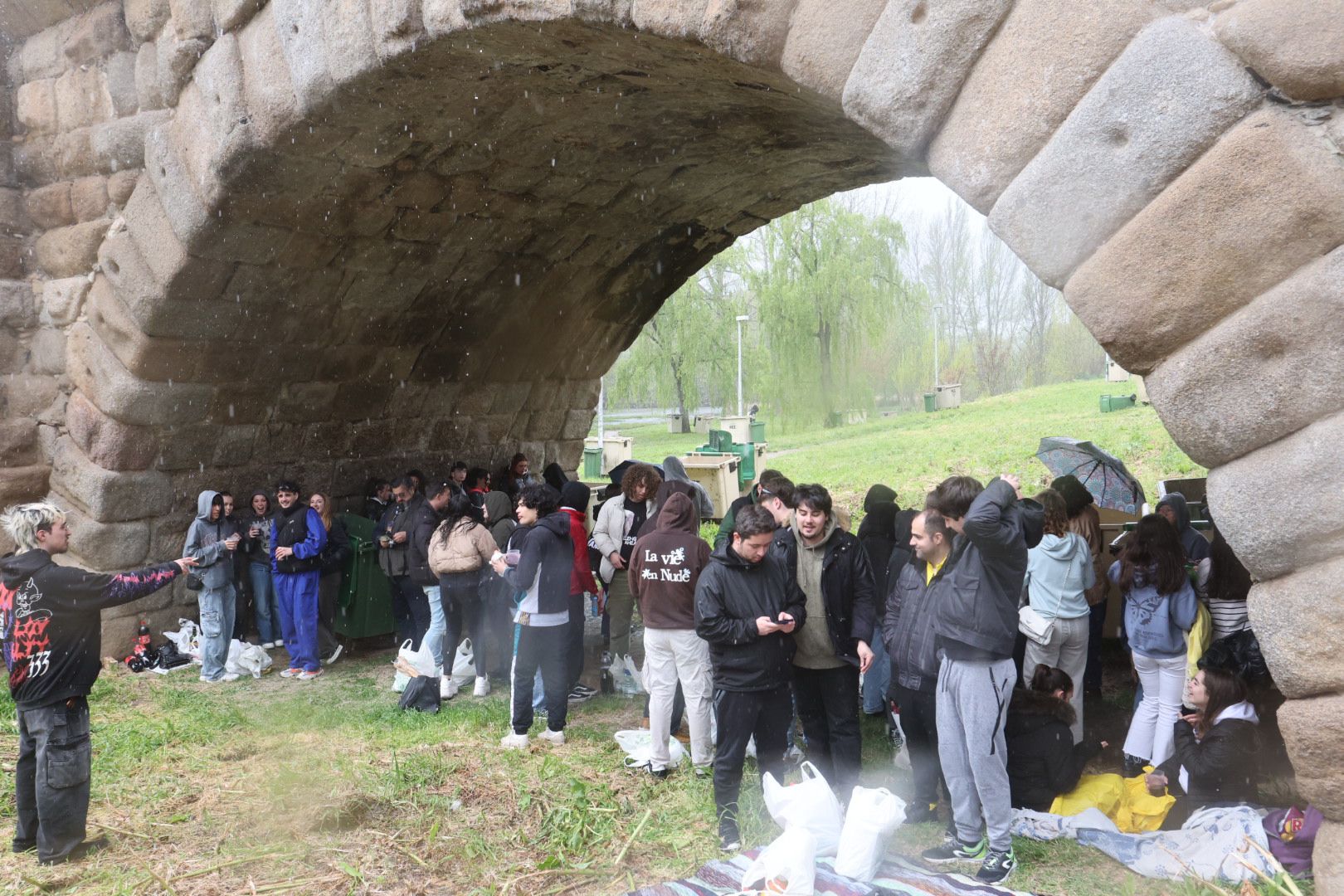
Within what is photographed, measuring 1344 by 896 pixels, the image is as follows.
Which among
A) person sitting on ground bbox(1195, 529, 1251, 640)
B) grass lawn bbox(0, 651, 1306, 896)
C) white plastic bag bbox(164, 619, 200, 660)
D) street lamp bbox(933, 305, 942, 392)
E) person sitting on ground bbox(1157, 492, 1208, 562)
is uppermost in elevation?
street lamp bbox(933, 305, 942, 392)

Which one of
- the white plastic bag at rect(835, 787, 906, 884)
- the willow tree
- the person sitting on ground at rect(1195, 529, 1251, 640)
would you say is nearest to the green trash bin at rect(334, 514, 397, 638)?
the white plastic bag at rect(835, 787, 906, 884)

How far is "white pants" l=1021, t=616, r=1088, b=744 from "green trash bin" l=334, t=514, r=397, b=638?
4743mm

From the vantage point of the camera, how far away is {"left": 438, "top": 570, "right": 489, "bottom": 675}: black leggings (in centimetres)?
655

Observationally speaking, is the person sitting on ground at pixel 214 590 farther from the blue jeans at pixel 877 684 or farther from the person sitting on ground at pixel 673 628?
the blue jeans at pixel 877 684

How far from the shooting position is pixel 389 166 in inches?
243

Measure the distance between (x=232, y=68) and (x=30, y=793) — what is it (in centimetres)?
380

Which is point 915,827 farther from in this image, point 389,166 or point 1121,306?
point 389,166

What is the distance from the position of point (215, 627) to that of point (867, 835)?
518 cm

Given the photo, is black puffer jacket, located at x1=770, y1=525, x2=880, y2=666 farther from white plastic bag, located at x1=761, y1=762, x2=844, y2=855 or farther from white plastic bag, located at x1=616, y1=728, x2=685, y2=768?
white plastic bag, located at x1=616, y1=728, x2=685, y2=768

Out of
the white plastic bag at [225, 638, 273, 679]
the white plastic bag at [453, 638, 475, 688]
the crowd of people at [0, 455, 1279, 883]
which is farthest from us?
the white plastic bag at [225, 638, 273, 679]

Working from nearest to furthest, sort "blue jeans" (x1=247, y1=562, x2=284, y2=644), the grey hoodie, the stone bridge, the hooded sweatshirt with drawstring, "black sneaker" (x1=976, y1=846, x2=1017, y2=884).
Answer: the stone bridge → "black sneaker" (x1=976, y1=846, x2=1017, y2=884) → the hooded sweatshirt with drawstring → the grey hoodie → "blue jeans" (x1=247, y1=562, x2=284, y2=644)

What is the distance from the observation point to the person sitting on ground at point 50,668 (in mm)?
4340

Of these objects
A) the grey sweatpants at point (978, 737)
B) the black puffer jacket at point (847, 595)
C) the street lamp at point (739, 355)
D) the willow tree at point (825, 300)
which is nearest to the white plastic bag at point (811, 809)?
the grey sweatpants at point (978, 737)

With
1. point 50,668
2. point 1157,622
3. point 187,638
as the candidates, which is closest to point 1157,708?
point 1157,622
